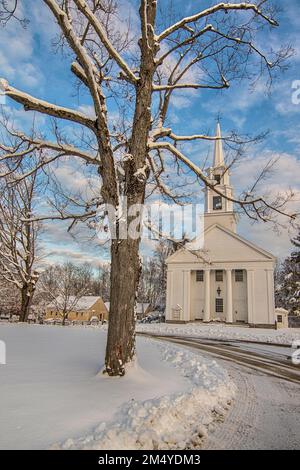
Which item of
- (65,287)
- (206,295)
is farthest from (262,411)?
(65,287)

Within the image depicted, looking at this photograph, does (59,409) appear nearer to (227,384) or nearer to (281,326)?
(227,384)

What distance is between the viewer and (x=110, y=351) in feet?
19.0

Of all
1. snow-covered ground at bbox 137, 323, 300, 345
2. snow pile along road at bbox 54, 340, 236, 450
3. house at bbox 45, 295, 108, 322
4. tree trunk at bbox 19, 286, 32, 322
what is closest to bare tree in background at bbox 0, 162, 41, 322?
tree trunk at bbox 19, 286, 32, 322

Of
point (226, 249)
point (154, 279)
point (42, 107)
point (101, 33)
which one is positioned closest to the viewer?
point (42, 107)

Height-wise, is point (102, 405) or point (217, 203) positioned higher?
point (217, 203)

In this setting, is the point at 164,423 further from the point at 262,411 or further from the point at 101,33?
the point at 101,33

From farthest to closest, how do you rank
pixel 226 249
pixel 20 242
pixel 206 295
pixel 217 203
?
pixel 217 203 → pixel 226 249 → pixel 206 295 → pixel 20 242

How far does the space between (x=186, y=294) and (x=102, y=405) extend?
28992 mm

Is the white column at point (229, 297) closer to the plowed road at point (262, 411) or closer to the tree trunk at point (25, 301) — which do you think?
the tree trunk at point (25, 301)

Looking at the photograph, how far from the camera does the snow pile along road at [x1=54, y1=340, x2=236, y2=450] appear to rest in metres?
3.25

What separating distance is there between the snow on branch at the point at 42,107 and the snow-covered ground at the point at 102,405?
456cm

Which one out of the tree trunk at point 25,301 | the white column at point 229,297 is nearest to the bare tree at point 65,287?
the tree trunk at point 25,301

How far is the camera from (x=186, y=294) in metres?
32.7
